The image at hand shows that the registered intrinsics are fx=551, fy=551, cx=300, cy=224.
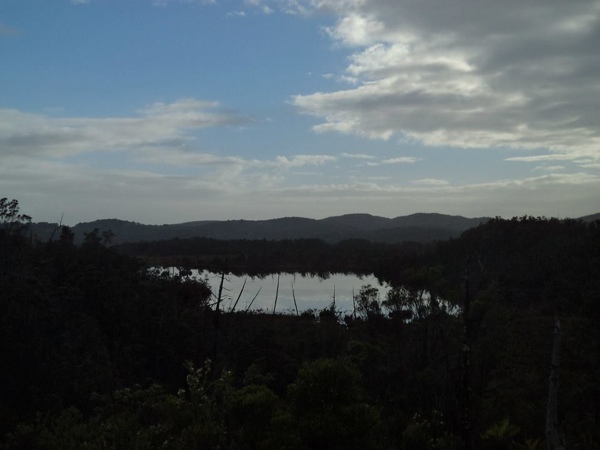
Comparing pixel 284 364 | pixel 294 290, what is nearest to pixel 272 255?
pixel 294 290

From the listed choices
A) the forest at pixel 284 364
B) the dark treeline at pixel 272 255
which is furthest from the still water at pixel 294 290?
the forest at pixel 284 364

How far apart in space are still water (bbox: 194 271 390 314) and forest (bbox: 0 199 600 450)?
848cm

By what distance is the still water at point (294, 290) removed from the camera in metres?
47.5

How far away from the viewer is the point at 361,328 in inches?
1297

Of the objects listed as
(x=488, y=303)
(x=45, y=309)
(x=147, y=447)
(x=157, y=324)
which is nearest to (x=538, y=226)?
(x=488, y=303)

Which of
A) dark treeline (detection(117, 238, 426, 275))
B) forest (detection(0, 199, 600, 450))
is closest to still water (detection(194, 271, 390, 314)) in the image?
dark treeline (detection(117, 238, 426, 275))

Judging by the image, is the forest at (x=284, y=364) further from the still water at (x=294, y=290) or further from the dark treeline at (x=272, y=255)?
the dark treeline at (x=272, y=255)

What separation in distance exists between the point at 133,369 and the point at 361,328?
49.2 feet

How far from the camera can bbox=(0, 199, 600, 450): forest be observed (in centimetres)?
978

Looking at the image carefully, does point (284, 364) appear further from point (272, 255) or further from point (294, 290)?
point (272, 255)

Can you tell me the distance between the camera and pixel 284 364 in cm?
2481

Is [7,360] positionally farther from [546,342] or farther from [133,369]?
[546,342]

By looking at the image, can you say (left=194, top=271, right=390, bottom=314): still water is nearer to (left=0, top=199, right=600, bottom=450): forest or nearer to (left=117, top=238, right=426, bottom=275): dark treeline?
(left=117, top=238, right=426, bottom=275): dark treeline

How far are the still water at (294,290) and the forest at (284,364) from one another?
848 cm
